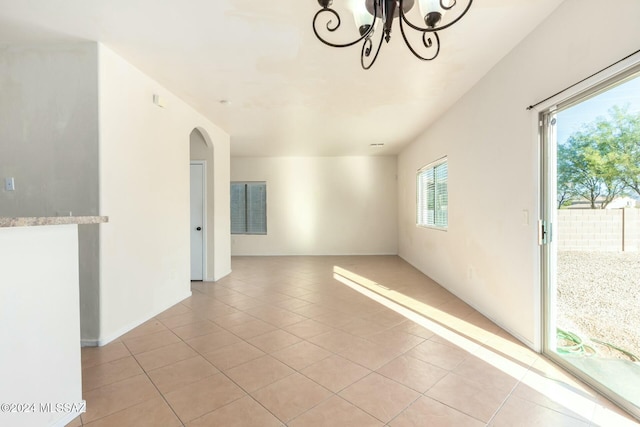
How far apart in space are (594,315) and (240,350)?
2.53 m

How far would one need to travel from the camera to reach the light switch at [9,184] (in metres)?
2.48

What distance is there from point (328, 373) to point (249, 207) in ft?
19.7

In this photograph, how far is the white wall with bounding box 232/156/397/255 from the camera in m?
7.41

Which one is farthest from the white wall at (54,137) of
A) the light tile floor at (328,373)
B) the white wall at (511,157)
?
the white wall at (511,157)

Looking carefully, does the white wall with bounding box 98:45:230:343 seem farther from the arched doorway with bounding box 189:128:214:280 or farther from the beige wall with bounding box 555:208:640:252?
the beige wall with bounding box 555:208:640:252

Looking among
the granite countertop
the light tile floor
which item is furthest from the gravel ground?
the granite countertop

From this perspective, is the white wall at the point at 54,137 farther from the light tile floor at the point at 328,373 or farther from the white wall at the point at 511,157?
the white wall at the point at 511,157

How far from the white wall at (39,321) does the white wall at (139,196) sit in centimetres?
103

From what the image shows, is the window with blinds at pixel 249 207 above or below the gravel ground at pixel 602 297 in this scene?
above

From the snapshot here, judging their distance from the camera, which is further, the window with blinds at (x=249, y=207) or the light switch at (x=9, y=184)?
the window with blinds at (x=249, y=207)

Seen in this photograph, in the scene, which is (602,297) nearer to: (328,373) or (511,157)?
(511,157)

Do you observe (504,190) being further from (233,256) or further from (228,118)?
(233,256)

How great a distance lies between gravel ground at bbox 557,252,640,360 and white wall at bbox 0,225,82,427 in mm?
3070

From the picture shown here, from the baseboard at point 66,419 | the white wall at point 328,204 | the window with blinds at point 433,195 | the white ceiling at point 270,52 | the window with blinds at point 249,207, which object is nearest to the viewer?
the baseboard at point 66,419
